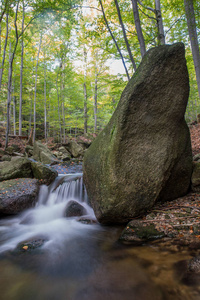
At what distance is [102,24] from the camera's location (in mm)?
6934

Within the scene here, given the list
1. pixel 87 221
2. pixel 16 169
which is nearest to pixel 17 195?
pixel 16 169

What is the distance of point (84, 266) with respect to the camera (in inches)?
103

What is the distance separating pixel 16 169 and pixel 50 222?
2.73 metres

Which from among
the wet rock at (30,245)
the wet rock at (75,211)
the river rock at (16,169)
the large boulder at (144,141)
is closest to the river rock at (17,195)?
the river rock at (16,169)

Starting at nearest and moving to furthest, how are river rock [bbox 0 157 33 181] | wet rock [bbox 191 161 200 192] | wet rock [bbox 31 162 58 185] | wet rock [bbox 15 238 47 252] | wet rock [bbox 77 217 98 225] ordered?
wet rock [bbox 15 238 47 252] < wet rock [bbox 191 161 200 192] < wet rock [bbox 77 217 98 225] < river rock [bbox 0 157 33 181] < wet rock [bbox 31 162 58 185]

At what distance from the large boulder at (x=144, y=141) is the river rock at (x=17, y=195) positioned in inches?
103

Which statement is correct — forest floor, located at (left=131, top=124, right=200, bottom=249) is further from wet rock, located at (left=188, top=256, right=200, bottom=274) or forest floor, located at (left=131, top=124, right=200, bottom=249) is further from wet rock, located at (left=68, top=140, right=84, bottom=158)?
wet rock, located at (left=68, top=140, right=84, bottom=158)

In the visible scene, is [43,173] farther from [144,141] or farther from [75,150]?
[75,150]

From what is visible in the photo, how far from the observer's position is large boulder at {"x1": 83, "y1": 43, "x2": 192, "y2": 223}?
3.15m

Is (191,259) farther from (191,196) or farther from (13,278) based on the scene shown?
(13,278)

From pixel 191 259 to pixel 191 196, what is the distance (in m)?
1.80

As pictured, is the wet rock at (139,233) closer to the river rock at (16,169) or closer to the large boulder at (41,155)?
the river rock at (16,169)

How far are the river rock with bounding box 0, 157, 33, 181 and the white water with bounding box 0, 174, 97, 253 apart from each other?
1012 millimetres

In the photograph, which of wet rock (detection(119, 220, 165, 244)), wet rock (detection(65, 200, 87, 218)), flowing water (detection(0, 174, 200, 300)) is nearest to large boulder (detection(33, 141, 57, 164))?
wet rock (detection(65, 200, 87, 218))
